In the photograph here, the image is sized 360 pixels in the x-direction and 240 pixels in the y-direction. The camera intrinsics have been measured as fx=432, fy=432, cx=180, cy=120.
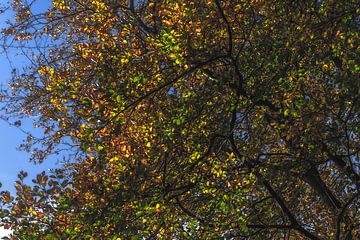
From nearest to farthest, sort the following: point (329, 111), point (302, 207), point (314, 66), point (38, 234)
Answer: point (38, 234), point (329, 111), point (314, 66), point (302, 207)

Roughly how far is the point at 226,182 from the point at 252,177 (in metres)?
0.94

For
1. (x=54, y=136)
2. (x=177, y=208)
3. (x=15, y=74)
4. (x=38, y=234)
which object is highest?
(x=15, y=74)

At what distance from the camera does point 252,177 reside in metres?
13.0

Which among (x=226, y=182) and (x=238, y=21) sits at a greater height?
(x=238, y=21)

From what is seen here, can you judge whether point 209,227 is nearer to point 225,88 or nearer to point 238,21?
point 225,88

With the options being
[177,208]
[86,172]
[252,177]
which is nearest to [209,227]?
[177,208]

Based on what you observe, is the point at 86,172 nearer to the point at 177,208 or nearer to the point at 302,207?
the point at 177,208

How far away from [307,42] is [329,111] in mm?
1773

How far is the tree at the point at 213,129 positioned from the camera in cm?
980

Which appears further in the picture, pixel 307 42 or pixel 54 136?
pixel 54 136

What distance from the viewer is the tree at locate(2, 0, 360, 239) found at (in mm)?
9797

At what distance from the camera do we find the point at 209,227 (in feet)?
38.8

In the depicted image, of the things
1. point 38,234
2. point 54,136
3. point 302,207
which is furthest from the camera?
point 54,136

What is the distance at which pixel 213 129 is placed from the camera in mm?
12000
